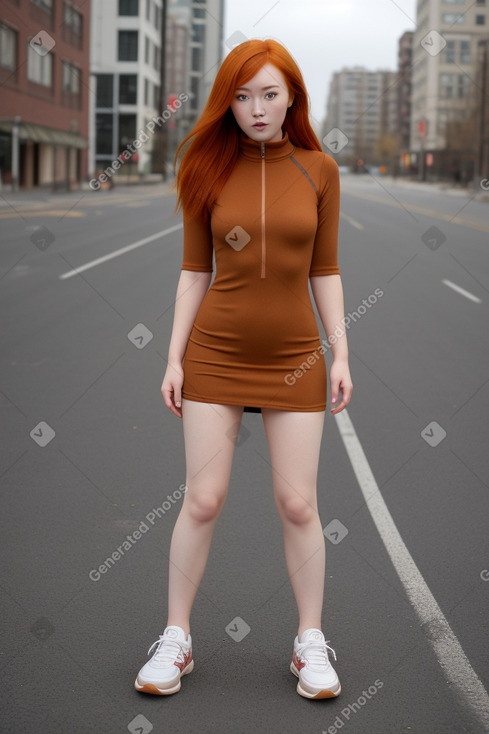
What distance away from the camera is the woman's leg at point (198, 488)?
127 inches

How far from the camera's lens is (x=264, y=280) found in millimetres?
3129

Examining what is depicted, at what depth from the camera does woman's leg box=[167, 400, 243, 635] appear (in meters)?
3.23

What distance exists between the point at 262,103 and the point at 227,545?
237cm

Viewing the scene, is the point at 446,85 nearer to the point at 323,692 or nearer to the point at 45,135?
the point at 45,135

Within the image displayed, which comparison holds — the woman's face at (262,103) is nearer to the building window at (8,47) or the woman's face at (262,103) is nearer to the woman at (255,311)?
the woman at (255,311)

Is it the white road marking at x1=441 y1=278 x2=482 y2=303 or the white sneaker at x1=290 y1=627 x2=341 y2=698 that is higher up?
the white road marking at x1=441 y1=278 x2=482 y2=303

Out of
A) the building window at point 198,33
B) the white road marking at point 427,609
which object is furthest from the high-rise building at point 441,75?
the white road marking at point 427,609

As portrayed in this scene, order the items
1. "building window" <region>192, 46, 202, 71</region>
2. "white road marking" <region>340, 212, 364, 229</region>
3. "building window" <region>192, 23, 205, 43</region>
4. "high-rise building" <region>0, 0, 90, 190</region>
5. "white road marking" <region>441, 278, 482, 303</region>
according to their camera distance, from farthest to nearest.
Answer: "building window" <region>192, 46, 202, 71</region> → "building window" <region>192, 23, 205, 43</region> → "high-rise building" <region>0, 0, 90, 190</region> → "white road marking" <region>340, 212, 364, 229</region> → "white road marking" <region>441, 278, 482, 303</region>

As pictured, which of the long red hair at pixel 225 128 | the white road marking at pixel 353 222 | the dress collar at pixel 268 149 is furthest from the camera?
the white road marking at pixel 353 222

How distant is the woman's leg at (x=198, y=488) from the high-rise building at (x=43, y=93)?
38335 mm

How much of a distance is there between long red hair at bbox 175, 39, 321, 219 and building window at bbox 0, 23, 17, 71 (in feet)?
142

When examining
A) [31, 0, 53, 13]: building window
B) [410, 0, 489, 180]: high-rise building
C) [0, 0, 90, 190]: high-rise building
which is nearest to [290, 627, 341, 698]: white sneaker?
[0, 0, 90, 190]: high-rise building

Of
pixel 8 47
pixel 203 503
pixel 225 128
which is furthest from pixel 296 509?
pixel 8 47

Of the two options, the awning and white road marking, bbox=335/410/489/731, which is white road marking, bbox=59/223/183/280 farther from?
the awning
